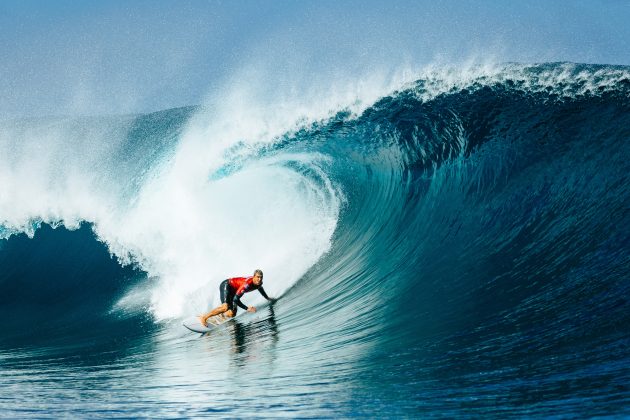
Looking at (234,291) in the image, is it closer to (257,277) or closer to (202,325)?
(257,277)

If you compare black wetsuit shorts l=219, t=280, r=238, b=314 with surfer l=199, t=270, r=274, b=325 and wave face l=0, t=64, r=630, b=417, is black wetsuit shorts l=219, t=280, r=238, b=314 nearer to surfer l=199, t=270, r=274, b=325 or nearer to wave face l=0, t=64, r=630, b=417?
surfer l=199, t=270, r=274, b=325

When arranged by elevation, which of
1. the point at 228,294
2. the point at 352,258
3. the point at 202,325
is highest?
the point at 352,258

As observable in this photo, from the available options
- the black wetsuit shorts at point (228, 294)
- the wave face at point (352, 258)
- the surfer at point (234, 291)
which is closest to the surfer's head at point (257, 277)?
the surfer at point (234, 291)

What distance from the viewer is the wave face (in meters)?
4.30

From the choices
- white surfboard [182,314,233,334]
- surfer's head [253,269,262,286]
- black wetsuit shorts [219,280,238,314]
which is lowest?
white surfboard [182,314,233,334]

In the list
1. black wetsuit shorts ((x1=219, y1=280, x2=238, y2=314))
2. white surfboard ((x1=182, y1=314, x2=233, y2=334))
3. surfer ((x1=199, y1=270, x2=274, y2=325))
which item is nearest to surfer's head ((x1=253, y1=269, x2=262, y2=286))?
surfer ((x1=199, y1=270, x2=274, y2=325))

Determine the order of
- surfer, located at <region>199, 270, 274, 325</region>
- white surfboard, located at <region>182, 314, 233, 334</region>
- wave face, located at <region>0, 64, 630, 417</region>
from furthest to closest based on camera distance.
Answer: surfer, located at <region>199, 270, 274, 325</region> < white surfboard, located at <region>182, 314, 233, 334</region> < wave face, located at <region>0, 64, 630, 417</region>

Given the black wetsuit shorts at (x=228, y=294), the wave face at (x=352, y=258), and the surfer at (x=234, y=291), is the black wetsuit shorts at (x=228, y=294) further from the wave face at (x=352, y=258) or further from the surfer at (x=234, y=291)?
the wave face at (x=352, y=258)

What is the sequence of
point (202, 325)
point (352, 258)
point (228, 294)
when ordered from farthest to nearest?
point (352, 258)
point (228, 294)
point (202, 325)

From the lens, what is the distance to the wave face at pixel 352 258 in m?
4.30

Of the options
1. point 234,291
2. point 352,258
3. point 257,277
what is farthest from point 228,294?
point 352,258

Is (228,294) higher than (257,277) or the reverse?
the reverse

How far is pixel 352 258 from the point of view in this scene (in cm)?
962

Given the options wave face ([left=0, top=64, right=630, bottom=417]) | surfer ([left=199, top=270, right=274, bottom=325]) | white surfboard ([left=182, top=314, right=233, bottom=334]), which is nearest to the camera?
wave face ([left=0, top=64, right=630, bottom=417])
